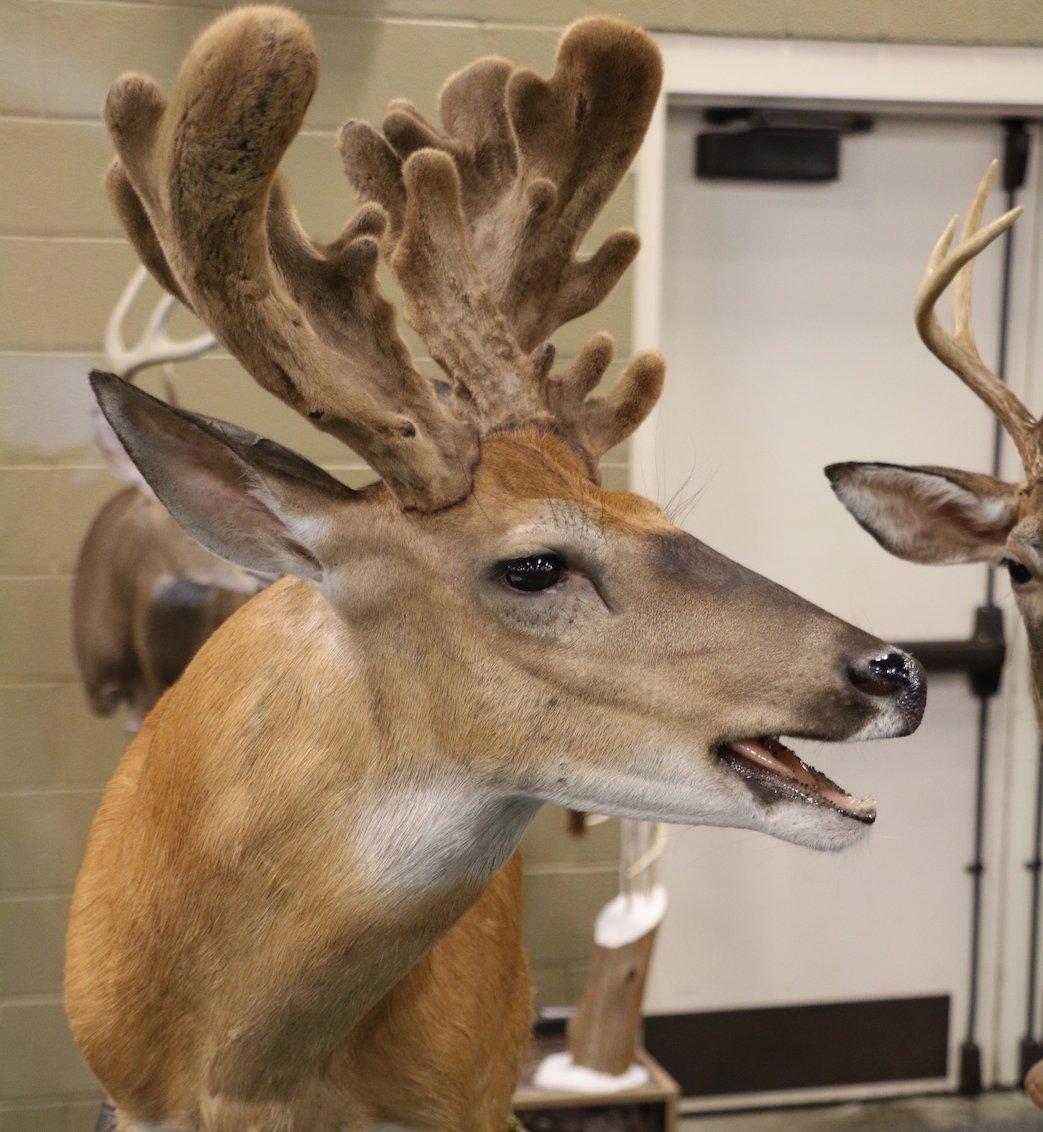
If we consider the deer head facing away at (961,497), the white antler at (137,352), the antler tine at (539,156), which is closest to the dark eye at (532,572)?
the antler tine at (539,156)

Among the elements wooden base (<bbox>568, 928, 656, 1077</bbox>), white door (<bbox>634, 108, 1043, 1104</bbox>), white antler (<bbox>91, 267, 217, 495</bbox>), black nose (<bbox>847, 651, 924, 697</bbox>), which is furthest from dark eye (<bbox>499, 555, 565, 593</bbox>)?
white door (<bbox>634, 108, 1043, 1104</bbox>)

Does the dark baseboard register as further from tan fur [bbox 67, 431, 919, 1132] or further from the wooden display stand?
tan fur [bbox 67, 431, 919, 1132]

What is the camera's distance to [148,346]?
248cm

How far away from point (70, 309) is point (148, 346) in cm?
29

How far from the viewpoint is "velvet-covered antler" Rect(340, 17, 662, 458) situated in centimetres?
129

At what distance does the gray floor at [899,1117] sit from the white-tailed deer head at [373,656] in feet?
7.68

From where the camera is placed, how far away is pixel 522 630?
3.57ft

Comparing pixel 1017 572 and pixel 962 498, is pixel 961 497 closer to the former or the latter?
pixel 962 498

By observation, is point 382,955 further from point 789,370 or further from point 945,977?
point 945,977

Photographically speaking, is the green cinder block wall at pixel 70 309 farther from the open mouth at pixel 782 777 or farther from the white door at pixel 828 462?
the open mouth at pixel 782 777

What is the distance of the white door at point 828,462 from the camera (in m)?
3.19

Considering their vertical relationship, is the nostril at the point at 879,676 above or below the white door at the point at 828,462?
above

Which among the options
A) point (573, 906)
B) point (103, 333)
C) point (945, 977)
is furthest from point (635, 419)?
point (945, 977)

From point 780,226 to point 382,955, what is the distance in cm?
242
